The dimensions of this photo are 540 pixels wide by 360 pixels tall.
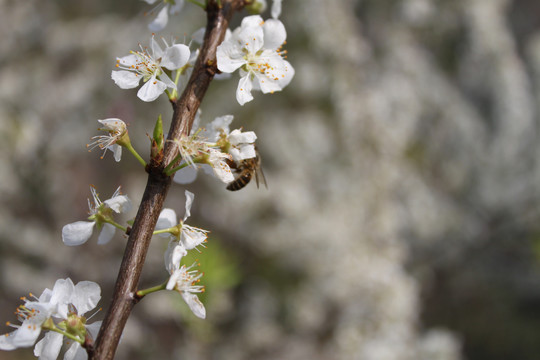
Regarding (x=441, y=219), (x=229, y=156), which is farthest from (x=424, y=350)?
(x=229, y=156)

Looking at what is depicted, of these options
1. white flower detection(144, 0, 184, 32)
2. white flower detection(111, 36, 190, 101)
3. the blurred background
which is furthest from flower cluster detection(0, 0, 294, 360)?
the blurred background

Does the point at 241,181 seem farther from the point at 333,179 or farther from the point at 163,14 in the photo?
the point at 333,179

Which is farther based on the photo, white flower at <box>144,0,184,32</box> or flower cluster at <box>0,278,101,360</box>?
white flower at <box>144,0,184,32</box>

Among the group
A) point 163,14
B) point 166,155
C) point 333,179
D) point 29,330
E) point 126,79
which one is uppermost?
point 333,179

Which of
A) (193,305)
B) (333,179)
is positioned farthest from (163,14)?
(333,179)

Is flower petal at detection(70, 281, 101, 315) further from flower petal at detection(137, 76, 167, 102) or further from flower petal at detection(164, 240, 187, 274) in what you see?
flower petal at detection(137, 76, 167, 102)

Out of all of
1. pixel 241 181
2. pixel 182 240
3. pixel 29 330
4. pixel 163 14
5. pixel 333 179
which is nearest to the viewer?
pixel 29 330
